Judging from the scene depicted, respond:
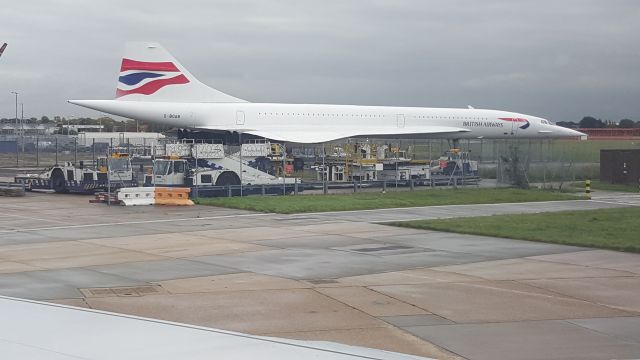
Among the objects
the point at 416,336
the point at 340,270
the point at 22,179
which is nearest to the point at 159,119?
the point at 22,179

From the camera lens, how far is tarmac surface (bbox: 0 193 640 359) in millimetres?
10031

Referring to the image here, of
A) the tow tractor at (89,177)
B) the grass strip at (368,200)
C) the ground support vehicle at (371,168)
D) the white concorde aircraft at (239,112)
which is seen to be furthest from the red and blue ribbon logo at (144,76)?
the grass strip at (368,200)

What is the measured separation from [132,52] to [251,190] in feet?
48.7

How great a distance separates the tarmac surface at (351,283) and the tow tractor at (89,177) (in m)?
12.4

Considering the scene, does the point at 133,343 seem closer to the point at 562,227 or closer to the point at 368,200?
the point at 562,227

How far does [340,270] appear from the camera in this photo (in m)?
15.2

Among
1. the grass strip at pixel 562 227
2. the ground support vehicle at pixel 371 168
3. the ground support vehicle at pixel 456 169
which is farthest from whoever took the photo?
the ground support vehicle at pixel 456 169

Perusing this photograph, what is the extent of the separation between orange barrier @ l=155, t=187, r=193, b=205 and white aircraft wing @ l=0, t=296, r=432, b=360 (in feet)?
89.2

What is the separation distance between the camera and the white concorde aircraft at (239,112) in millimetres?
47250

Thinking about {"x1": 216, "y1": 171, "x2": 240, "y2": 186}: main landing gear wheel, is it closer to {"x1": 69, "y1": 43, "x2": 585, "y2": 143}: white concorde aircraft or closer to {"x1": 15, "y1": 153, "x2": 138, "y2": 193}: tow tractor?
{"x1": 15, "y1": 153, "x2": 138, "y2": 193}: tow tractor

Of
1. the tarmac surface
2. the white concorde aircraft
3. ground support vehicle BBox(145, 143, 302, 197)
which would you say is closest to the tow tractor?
ground support vehicle BBox(145, 143, 302, 197)

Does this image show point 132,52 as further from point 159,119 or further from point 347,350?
point 347,350

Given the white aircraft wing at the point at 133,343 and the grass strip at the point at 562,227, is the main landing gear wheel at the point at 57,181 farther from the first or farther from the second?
the white aircraft wing at the point at 133,343

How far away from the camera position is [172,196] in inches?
1234
